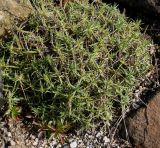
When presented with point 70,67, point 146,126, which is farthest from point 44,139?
point 146,126

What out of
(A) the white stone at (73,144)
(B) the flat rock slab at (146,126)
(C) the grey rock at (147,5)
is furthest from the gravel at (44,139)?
(C) the grey rock at (147,5)

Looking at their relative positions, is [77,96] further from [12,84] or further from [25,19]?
[25,19]

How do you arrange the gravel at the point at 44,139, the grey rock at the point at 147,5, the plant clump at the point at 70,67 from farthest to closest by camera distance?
the grey rock at the point at 147,5
the gravel at the point at 44,139
the plant clump at the point at 70,67

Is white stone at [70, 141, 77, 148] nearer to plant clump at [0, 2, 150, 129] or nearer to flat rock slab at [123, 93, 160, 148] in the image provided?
plant clump at [0, 2, 150, 129]

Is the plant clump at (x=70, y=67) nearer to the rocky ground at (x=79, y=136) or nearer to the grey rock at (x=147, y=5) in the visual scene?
the rocky ground at (x=79, y=136)

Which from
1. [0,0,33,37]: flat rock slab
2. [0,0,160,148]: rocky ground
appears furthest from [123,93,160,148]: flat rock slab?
[0,0,33,37]: flat rock slab

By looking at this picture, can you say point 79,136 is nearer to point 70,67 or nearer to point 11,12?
point 70,67
